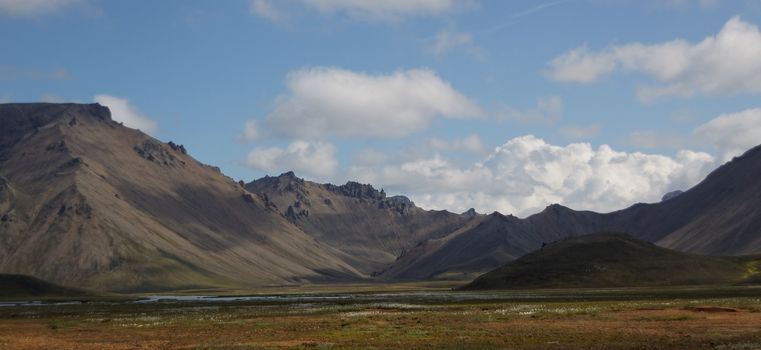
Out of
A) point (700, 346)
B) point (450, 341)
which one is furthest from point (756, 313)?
point (450, 341)

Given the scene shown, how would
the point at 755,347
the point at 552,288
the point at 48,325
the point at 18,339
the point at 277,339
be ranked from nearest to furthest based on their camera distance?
the point at 755,347 < the point at 277,339 < the point at 18,339 < the point at 48,325 < the point at 552,288

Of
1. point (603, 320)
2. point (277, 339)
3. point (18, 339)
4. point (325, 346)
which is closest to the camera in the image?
point (325, 346)

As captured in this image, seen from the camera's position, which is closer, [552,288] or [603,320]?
[603,320]

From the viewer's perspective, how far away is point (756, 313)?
74000 mm

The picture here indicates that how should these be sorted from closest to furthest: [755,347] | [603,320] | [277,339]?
[755,347] < [277,339] < [603,320]

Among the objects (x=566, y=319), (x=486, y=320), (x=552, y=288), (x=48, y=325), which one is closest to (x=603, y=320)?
(x=566, y=319)

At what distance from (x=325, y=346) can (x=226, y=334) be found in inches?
618

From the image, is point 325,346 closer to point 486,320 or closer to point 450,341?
point 450,341

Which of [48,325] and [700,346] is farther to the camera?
[48,325]

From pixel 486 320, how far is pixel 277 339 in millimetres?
21858

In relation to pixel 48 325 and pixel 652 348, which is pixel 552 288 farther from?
pixel 652 348

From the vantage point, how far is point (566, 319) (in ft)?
244

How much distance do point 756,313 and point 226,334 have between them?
45.2 metres

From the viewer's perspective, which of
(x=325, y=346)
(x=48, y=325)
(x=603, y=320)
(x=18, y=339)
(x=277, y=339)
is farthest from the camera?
(x=48, y=325)
